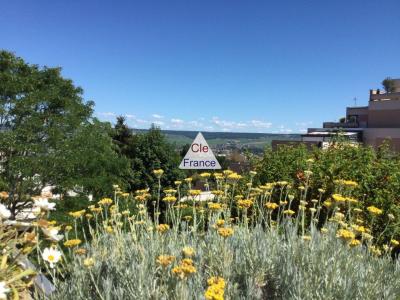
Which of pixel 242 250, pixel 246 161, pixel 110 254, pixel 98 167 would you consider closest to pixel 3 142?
pixel 98 167

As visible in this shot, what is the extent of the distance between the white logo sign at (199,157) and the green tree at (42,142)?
6.85 ft

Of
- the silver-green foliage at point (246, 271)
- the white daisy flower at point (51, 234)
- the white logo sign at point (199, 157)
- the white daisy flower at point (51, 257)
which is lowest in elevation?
the silver-green foliage at point (246, 271)

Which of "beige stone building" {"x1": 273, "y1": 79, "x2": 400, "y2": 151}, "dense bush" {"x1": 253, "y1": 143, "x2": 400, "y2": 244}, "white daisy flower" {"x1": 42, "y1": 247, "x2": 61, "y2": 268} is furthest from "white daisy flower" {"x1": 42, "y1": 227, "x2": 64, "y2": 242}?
"beige stone building" {"x1": 273, "y1": 79, "x2": 400, "y2": 151}

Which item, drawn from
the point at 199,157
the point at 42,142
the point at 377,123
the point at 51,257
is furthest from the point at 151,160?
the point at 377,123

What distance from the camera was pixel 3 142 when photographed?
21.8 feet

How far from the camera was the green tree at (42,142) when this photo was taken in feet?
22.2

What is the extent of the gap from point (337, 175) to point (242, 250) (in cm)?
303

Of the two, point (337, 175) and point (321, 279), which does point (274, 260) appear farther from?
point (337, 175)

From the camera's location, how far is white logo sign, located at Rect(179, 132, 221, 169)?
223 inches

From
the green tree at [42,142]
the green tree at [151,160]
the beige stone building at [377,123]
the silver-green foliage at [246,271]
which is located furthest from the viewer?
the beige stone building at [377,123]

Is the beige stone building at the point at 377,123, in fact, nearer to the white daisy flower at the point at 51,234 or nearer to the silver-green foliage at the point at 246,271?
the silver-green foliage at the point at 246,271

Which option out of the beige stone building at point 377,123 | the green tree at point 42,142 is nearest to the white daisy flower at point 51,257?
the green tree at point 42,142

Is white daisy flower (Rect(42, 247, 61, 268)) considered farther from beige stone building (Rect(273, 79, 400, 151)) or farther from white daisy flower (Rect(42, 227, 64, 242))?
beige stone building (Rect(273, 79, 400, 151))

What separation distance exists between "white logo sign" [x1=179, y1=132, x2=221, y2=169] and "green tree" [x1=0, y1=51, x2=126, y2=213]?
2089 millimetres
